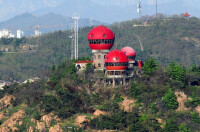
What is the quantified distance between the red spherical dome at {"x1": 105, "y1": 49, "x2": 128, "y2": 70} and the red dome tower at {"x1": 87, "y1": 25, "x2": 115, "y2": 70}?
4613mm

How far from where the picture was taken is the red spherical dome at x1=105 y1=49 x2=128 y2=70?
9450 cm

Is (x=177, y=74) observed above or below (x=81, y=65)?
below

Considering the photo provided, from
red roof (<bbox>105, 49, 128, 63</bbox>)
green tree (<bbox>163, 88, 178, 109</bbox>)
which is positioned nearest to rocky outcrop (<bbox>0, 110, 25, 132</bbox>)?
red roof (<bbox>105, 49, 128, 63</bbox>)

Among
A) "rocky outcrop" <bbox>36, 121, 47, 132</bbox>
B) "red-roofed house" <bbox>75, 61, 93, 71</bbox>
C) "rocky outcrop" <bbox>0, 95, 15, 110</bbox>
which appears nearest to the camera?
"rocky outcrop" <bbox>36, 121, 47, 132</bbox>

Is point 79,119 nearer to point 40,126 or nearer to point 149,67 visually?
point 40,126

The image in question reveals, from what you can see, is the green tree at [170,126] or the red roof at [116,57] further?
the red roof at [116,57]

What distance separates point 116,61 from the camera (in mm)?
94500

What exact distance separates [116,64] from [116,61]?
57 centimetres

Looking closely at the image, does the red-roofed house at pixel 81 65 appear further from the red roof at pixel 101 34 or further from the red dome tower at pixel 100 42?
the red roof at pixel 101 34

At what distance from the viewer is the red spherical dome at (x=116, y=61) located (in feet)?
310

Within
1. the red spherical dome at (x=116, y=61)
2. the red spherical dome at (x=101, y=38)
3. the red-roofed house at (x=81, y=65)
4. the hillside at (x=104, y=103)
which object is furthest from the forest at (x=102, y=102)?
the red spherical dome at (x=101, y=38)

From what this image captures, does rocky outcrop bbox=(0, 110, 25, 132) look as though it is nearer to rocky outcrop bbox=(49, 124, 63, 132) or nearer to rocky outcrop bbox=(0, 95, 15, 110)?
rocky outcrop bbox=(0, 95, 15, 110)

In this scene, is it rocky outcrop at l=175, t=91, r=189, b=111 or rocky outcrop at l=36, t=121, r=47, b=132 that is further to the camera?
rocky outcrop at l=175, t=91, r=189, b=111

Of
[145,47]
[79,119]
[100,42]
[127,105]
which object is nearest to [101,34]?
[100,42]
